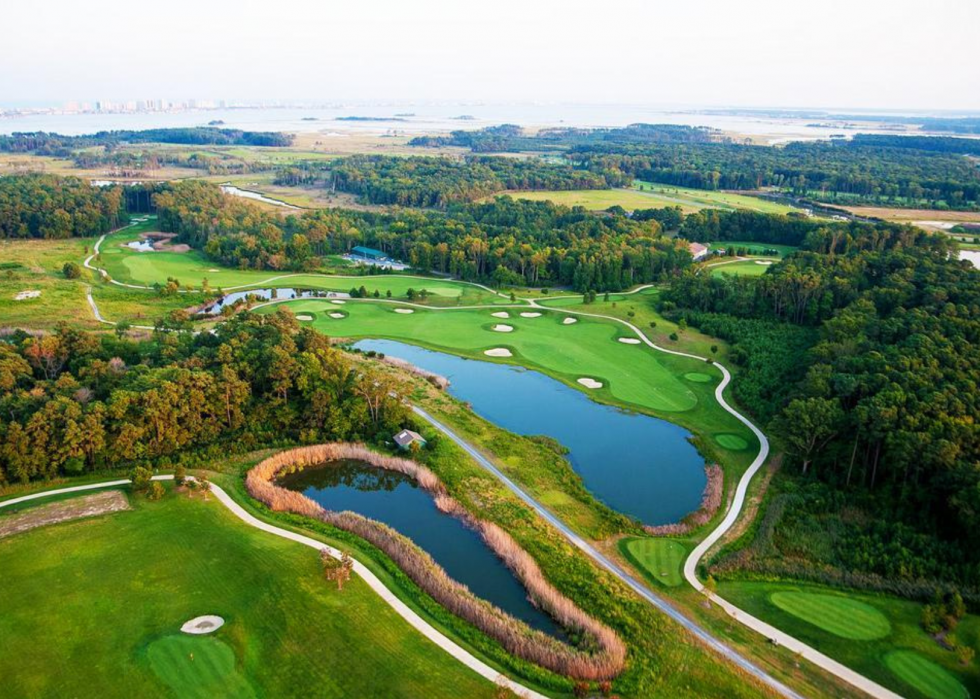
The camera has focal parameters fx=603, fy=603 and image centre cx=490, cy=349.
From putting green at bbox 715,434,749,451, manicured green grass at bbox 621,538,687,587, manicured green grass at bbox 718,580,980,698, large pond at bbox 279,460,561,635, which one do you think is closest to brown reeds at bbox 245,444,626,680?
large pond at bbox 279,460,561,635

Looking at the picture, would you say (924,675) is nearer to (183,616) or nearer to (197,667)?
(197,667)

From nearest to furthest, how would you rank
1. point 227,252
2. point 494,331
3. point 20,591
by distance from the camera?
point 20,591 → point 494,331 → point 227,252

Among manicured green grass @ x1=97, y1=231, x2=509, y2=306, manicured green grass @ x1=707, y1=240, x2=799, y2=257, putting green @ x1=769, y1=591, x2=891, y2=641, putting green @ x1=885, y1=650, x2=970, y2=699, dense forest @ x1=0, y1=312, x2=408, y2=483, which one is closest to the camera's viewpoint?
putting green @ x1=885, y1=650, x2=970, y2=699

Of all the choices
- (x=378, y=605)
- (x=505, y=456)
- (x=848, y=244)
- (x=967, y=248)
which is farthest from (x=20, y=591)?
(x=967, y=248)

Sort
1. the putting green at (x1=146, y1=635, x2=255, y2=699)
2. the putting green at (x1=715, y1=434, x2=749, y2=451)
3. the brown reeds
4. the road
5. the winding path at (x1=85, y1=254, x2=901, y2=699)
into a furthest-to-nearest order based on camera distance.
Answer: the putting green at (x1=715, y1=434, x2=749, y2=451) < the brown reeds < the road < the winding path at (x1=85, y1=254, x2=901, y2=699) < the putting green at (x1=146, y1=635, x2=255, y2=699)

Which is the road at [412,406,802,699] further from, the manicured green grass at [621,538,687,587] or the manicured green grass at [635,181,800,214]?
the manicured green grass at [635,181,800,214]

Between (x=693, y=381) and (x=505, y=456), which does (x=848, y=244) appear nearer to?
(x=693, y=381)
